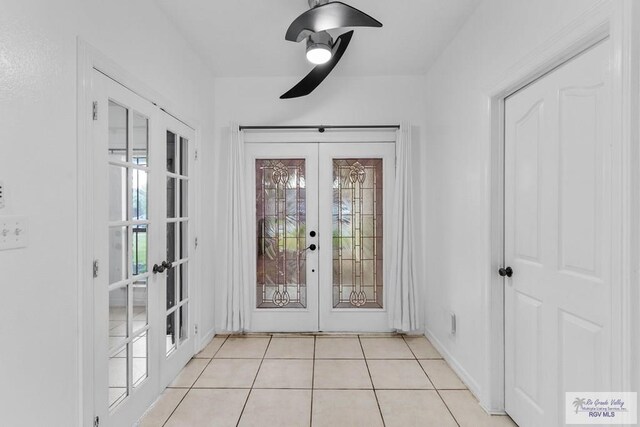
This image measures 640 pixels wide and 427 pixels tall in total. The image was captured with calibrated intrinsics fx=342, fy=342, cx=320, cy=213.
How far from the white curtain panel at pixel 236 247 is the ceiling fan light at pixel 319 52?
54.8 inches

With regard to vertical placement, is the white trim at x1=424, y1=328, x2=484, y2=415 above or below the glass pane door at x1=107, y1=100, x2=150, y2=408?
below

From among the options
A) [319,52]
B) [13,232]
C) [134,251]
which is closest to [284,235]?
[134,251]

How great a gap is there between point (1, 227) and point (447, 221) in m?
2.82

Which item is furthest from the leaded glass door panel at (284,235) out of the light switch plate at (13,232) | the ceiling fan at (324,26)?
the light switch plate at (13,232)

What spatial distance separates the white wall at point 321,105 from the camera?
11.6ft

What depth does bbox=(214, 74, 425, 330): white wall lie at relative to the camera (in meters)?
3.52

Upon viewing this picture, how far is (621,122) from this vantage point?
1.22 m

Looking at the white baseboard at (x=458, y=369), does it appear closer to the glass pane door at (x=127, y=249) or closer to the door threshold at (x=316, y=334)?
the door threshold at (x=316, y=334)

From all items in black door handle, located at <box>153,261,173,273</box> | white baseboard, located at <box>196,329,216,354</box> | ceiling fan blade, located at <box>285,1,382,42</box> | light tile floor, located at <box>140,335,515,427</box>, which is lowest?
light tile floor, located at <box>140,335,515,427</box>

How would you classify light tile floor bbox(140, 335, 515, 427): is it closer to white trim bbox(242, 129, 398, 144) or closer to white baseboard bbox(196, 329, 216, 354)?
white baseboard bbox(196, 329, 216, 354)

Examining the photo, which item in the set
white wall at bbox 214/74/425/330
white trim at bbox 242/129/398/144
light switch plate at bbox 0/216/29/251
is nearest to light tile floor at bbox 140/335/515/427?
white wall at bbox 214/74/425/330

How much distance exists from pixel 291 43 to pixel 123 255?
6.86 feet

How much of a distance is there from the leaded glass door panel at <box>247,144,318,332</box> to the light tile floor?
0.34 metres

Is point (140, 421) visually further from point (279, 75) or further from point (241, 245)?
point (279, 75)
